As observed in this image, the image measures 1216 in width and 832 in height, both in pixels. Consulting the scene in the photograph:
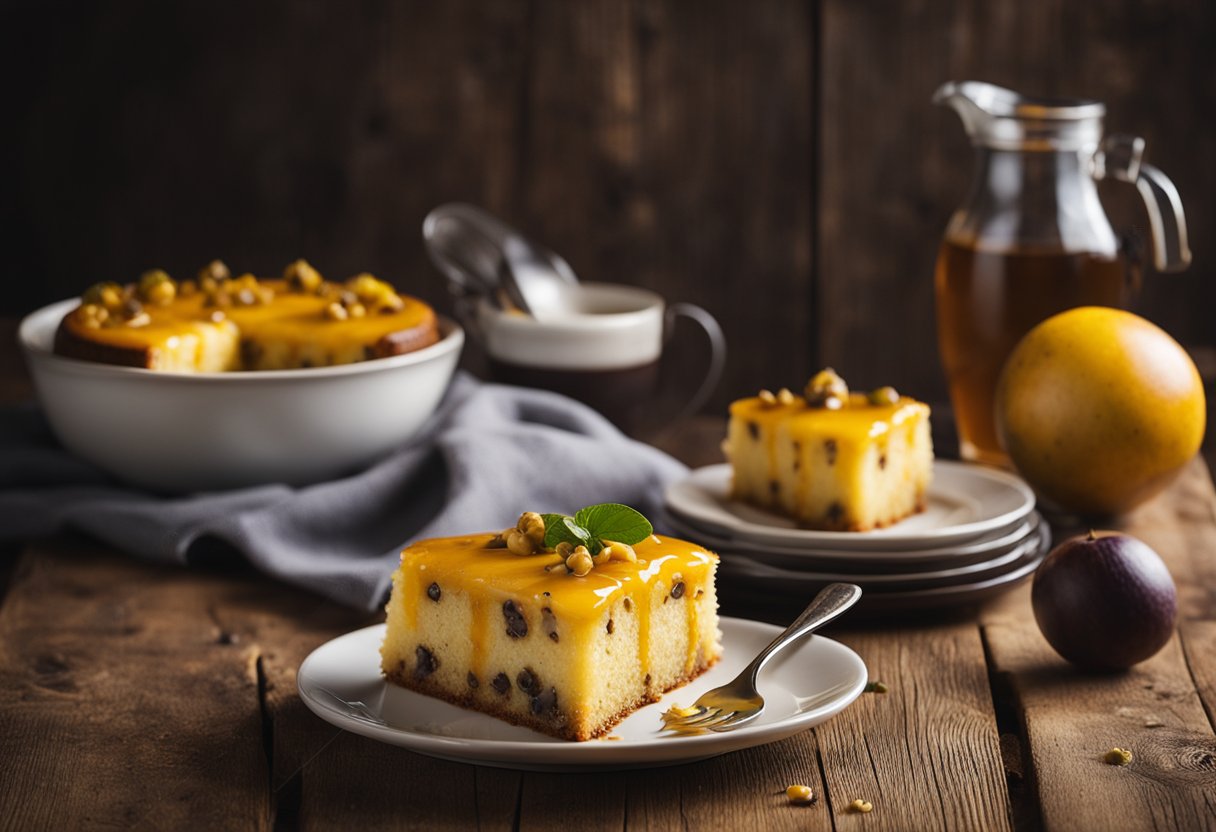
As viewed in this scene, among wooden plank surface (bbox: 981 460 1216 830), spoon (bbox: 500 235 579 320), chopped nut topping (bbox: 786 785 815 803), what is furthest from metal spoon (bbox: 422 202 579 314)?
chopped nut topping (bbox: 786 785 815 803)

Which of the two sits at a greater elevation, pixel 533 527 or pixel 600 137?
pixel 600 137

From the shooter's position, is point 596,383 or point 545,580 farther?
point 596,383

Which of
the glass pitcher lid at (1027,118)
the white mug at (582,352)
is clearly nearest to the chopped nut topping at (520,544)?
the white mug at (582,352)

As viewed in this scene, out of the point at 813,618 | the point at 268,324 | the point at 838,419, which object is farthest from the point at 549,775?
the point at 268,324

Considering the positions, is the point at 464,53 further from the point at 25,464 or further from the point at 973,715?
the point at 973,715

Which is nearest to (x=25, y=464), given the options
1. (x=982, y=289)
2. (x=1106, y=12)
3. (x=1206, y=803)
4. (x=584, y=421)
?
(x=584, y=421)

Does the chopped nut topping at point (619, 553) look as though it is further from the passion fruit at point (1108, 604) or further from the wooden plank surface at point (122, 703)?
the passion fruit at point (1108, 604)

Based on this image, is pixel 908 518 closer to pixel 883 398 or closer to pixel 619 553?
pixel 883 398
